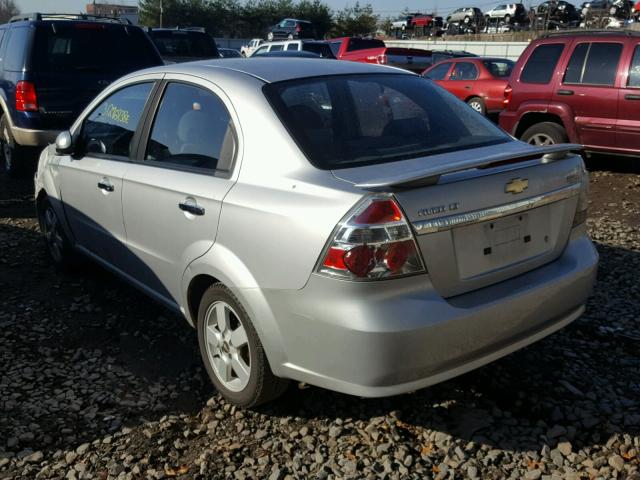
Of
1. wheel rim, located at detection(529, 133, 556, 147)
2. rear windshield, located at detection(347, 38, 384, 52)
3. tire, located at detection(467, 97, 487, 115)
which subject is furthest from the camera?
rear windshield, located at detection(347, 38, 384, 52)

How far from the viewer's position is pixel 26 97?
7.82 m

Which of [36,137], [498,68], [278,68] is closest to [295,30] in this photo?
[498,68]

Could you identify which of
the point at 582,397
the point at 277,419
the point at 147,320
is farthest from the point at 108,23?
the point at 582,397

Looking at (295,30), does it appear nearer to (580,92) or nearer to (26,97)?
(580,92)

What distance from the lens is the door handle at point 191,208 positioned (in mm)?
3270

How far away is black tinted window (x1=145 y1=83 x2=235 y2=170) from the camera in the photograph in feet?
11.0

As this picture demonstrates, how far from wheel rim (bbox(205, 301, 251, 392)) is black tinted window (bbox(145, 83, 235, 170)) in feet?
2.39

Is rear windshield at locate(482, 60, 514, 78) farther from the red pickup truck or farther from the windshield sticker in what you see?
the windshield sticker

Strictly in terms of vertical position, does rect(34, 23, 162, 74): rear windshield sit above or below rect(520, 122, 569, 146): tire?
above

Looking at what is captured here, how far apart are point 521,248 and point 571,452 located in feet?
3.03

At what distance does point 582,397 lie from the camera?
3.36 metres

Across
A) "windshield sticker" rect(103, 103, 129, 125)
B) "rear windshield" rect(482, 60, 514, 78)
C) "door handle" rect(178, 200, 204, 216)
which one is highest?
"windshield sticker" rect(103, 103, 129, 125)

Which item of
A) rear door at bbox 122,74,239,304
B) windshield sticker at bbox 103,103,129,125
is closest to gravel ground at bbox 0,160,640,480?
rear door at bbox 122,74,239,304

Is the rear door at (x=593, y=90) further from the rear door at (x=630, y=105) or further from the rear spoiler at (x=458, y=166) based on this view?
the rear spoiler at (x=458, y=166)
